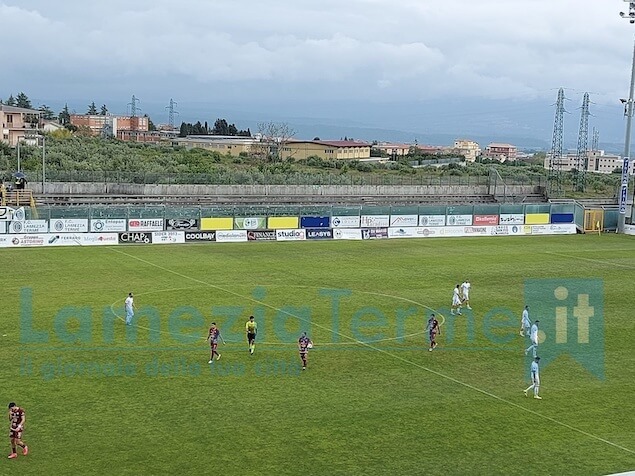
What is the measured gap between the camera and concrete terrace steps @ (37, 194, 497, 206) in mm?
76250

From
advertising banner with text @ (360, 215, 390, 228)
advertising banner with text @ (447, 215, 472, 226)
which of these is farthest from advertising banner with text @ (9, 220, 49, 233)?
advertising banner with text @ (447, 215, 472, 226)

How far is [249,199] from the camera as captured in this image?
86.4m

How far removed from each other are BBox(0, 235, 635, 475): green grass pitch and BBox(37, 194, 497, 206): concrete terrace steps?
29.4m

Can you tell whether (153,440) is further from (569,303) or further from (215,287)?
(569,303)

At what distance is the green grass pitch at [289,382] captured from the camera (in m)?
20.9

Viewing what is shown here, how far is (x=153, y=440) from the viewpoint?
2152 centimetres

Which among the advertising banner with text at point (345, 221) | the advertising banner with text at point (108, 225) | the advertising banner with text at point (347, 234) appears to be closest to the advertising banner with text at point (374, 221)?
the advertising banner with text at point (345, 221)

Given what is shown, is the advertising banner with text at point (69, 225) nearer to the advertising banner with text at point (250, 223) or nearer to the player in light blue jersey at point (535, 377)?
the advertising banner with text at point (250, 223)

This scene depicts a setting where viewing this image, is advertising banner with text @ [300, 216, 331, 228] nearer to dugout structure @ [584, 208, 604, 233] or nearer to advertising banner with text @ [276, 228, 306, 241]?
advertising banner with text @ [276, 228, 306, 241]

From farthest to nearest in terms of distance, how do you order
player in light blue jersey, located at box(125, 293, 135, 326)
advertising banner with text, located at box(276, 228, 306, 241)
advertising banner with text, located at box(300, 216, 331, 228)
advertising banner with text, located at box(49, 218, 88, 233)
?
1. advertising banner with text, located at box(300, 216, 331, 228)
2. advertising banner with text, located at box(276, 228, 306, 241)
3. advertising banner with text, located at box(49, 218, 88, 233)
4. player in light blue jersey, located at box(125, 293, 135, 326)

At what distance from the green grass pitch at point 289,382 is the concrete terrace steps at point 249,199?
29353 millimetres

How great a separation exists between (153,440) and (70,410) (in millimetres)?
3243

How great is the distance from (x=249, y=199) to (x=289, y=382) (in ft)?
198

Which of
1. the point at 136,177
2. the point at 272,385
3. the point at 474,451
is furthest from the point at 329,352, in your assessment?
the point at 136,177
